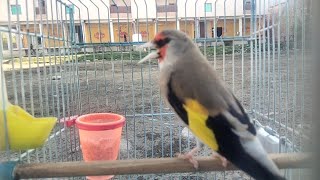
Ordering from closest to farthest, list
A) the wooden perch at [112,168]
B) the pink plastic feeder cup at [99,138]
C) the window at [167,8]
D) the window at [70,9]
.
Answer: the wooden perch at [112,168], the pink plastic feeder cup at [99,138], the window at [70,9], the window at [167,8]

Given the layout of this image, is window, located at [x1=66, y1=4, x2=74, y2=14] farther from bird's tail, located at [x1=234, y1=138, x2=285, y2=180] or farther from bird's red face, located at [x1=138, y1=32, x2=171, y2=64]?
bird's tail, located at [x1=234, y1=138, x2=285, y2=180]

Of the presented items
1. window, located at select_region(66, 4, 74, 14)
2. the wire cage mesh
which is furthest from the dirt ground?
window, located at select_region(66, 4, 74, 14)

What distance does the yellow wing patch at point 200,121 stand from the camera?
668 mm

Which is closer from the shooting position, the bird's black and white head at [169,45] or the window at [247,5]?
the bird's black and white head at [169,45]

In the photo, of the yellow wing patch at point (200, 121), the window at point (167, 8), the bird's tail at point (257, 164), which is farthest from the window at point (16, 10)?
the window at point (167, 8)


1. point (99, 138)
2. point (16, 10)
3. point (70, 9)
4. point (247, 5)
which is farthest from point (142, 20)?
point (16, 10)

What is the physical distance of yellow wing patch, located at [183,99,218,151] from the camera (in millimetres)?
668

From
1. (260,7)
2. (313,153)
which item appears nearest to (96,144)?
(260,7)

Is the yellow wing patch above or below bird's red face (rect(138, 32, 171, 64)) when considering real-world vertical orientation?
below

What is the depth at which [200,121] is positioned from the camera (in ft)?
2.23

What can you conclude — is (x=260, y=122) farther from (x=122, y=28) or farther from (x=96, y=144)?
(x=122, y=28)

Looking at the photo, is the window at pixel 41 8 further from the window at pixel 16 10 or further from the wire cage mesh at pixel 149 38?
the window at pixel 16 10

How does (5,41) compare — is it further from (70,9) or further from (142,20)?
(142,20)

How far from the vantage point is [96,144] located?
4.00 feet
